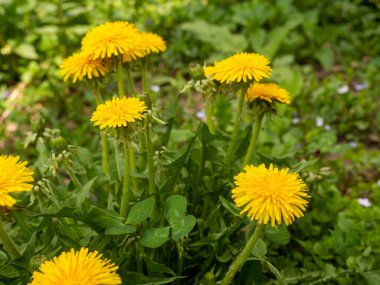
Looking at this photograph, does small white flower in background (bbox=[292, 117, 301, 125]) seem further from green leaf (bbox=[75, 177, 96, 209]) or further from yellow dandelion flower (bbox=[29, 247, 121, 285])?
yellow dandelion flower (bbox=[29, 247, 121, 285])

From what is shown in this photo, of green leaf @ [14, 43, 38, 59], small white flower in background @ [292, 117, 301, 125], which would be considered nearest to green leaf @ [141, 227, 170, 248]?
small white flower in background @ [292, 117, 301, 125]

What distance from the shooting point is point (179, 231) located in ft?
4.43

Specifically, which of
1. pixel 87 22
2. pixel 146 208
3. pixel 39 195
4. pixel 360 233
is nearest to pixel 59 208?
pixel 39 195

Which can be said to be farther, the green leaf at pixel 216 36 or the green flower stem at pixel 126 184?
the green leaf at pixel 216 36

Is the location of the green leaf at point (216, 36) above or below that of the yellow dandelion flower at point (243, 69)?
above

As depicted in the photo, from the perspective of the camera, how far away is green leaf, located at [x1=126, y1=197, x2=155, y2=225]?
1367mm

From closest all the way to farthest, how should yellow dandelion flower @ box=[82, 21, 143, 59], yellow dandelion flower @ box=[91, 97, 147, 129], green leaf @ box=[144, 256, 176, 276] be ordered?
1. yellow dandelion flower @ box=[91, 97, 147, 129]
2. green leaf @ box=[144, 256, 176, 276]
3. yellow dandelion flower @ box=[82, 21, 143, 59]

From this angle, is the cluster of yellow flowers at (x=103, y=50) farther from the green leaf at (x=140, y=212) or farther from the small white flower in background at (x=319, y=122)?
the small white flower in background at (x=319, y=122)

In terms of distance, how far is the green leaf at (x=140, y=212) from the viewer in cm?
137

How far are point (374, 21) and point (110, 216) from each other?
3.52m

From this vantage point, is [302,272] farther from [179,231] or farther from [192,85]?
[192,85]

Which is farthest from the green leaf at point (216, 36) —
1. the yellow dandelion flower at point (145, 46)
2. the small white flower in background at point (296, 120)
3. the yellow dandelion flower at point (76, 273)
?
the yellow dandelion flower at point (76, 273)

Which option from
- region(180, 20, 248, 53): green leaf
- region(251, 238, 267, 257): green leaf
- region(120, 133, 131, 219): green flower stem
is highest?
region(180, 20, 248, 53): green leaf

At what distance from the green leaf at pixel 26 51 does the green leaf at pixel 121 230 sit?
2.68m
